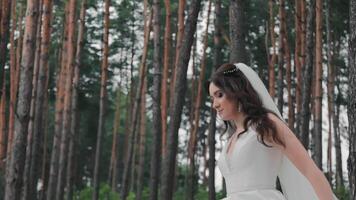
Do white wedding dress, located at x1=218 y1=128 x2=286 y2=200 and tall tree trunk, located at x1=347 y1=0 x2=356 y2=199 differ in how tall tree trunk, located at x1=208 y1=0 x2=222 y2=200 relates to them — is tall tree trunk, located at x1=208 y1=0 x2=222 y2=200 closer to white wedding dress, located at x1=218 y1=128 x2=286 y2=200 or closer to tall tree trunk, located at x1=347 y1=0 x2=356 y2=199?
tall tree trunk, located at x1=347 y1=0 x2=356 y2=199

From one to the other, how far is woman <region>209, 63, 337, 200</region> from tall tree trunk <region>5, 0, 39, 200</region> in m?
3.18

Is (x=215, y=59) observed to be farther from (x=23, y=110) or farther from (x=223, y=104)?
(x=223, y=104)

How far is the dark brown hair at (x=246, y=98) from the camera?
6.23ft

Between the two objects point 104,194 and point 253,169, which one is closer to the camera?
point 253,169

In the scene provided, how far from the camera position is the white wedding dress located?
1953mm

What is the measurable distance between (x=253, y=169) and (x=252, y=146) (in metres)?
0.08

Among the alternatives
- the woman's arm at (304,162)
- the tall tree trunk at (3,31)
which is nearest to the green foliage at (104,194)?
the tall tree trunk at (3,31)

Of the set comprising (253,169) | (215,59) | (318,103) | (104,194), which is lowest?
(104,194)

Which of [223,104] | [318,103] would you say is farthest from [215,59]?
[223,104]

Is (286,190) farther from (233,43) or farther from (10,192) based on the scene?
(10,192)

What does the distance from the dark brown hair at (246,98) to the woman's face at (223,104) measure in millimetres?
12

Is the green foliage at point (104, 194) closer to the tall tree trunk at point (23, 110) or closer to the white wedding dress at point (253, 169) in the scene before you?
the tall tree trunk at point (23, 110)

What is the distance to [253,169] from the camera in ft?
6.45

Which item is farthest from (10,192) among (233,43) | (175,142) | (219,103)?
(219,103)
